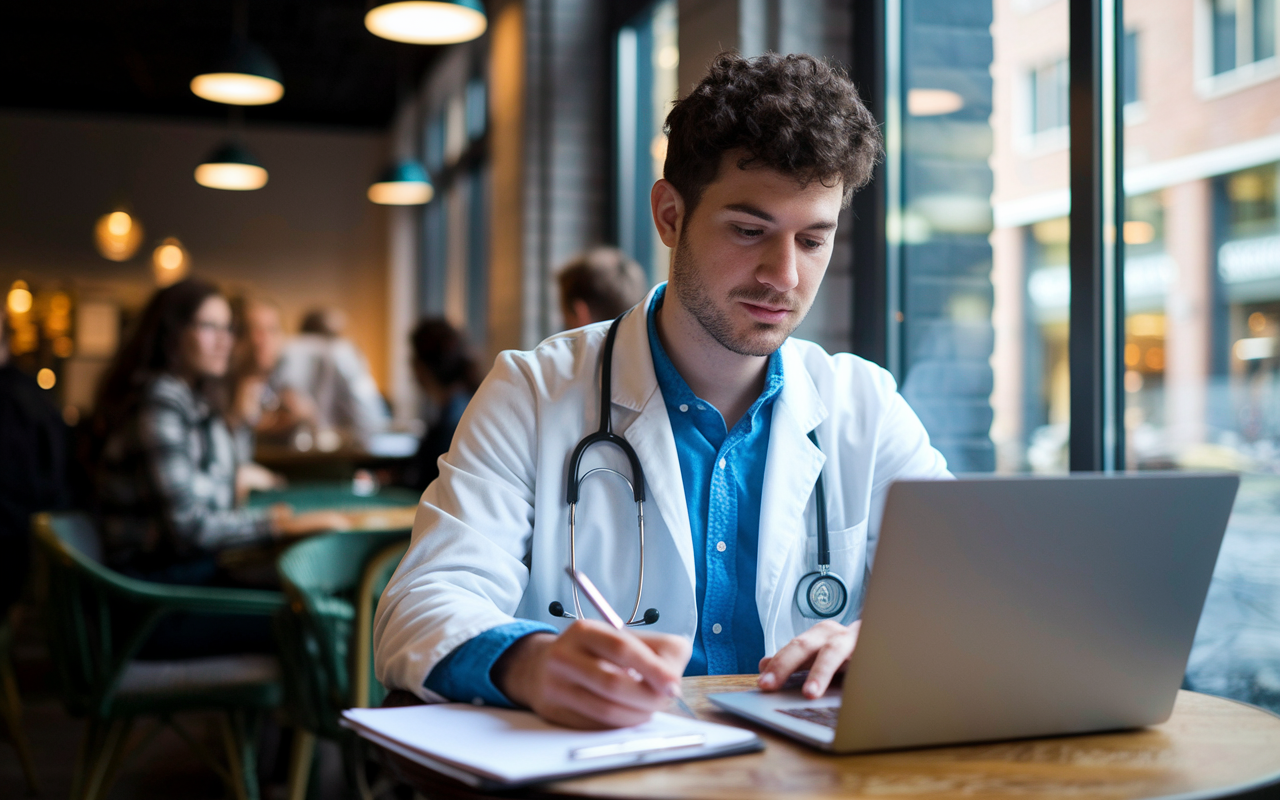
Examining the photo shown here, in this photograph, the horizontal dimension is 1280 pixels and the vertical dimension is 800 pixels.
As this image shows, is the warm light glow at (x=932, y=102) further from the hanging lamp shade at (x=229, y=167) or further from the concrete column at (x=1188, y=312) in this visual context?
the hanging lamp shade at (x=229, y=167)

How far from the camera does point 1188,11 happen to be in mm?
2008

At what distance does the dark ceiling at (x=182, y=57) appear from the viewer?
727 centimetres

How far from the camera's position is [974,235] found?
8.56 feet

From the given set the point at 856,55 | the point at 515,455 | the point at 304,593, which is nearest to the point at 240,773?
the point at 304,593

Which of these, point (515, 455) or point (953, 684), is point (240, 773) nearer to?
point (515, 455)

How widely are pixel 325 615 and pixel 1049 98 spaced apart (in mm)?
1862

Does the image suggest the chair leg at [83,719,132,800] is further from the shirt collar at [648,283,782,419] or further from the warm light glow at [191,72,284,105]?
the warm light glow at [191,72,284,105]

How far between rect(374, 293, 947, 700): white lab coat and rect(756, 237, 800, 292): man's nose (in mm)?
214

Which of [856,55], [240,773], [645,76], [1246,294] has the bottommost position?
[240,773]

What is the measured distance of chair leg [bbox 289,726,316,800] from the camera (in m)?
2.46

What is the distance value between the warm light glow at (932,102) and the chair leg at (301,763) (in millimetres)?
2078

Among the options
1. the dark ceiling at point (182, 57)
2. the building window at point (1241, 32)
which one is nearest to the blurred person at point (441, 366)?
the building window at point (1241, 32)

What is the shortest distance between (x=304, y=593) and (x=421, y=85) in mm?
7495

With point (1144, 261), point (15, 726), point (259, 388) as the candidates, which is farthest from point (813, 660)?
point (259, 388)
